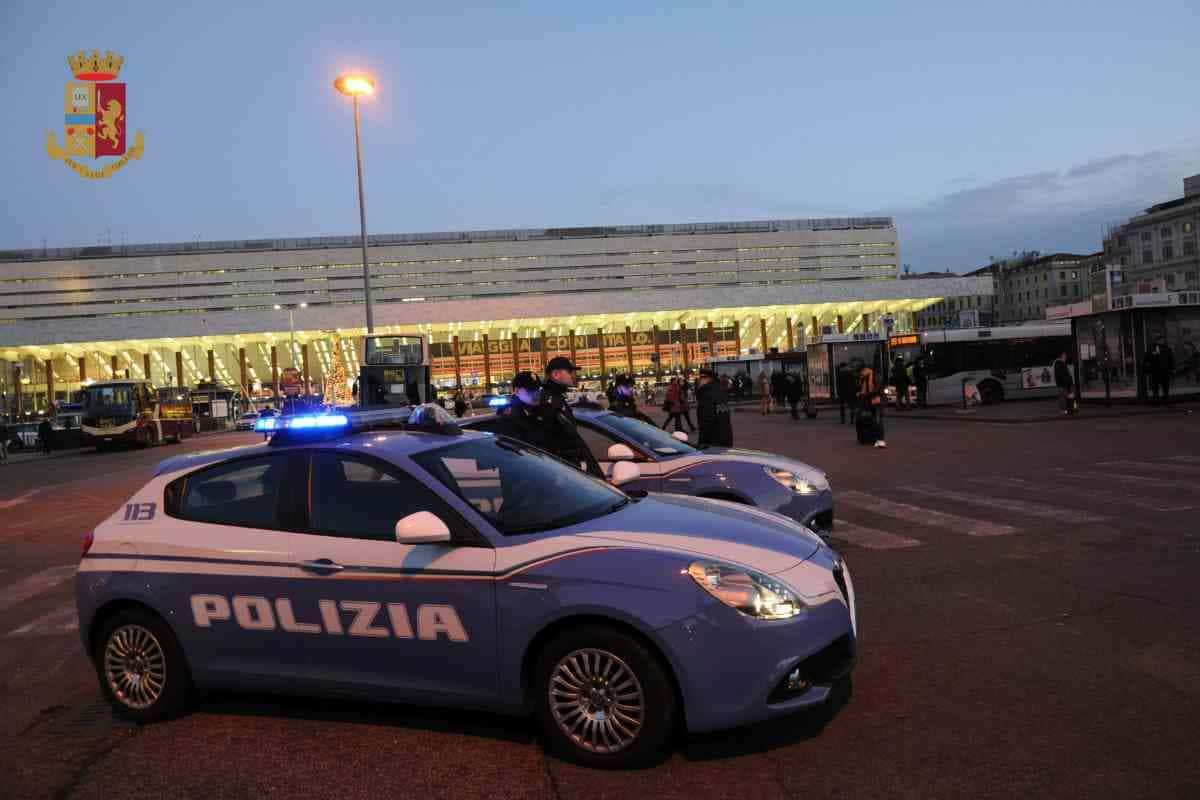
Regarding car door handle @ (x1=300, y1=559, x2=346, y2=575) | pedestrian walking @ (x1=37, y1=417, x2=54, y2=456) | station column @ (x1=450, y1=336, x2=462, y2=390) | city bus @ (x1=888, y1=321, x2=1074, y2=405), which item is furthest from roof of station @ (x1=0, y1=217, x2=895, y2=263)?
car door handle @ (x1=300, y1=559, x2=346, y2=575)

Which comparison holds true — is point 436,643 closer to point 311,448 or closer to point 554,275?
point 311,448

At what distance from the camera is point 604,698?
4059 millimetres

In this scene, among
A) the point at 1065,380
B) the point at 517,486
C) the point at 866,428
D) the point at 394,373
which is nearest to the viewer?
the point at 517,486

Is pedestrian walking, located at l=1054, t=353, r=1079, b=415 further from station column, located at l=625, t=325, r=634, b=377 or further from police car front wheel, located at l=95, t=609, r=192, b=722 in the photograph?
station column, located at l=625, t=325, r=634, b=377

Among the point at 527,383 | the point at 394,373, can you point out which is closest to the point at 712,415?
the point at 527,383

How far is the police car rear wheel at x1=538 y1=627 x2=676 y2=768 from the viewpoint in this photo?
3.96 metres

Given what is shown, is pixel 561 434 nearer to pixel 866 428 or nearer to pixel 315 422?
pixel 315 422

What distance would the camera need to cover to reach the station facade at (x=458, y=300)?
91750 millimetres

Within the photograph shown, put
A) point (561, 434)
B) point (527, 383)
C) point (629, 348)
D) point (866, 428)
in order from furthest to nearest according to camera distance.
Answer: point (629, 348)
point (866, 428)
point (527, 383)
point (561, 434)

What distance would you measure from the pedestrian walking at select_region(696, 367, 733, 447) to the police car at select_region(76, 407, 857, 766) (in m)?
6.78

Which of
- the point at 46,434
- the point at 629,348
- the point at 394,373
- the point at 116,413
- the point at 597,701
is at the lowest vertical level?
the point at 597,701

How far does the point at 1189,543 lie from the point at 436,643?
6.70 meters

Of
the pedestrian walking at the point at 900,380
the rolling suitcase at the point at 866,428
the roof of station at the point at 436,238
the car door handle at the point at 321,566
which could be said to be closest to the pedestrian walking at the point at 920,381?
the pedestrian walking at the point at 900,380

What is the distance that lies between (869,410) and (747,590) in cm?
1694
